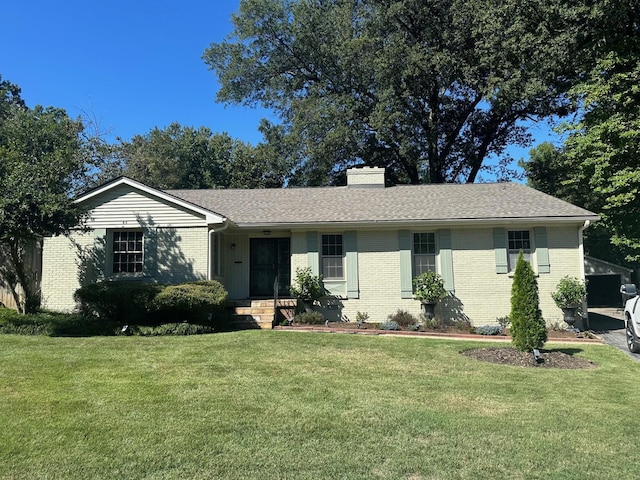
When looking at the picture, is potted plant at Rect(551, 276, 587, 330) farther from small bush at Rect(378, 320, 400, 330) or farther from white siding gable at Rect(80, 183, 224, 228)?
white siding gable at Rect(80, 183, 224, 228)

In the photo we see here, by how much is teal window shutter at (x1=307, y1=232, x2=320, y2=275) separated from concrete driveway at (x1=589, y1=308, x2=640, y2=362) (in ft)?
25.4

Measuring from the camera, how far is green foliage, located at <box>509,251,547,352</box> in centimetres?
836

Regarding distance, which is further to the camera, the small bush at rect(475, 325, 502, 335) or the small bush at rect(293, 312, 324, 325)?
the small bush at rect(293, 312, 324, 325)

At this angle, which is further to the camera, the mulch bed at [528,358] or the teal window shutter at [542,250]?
the teal window shutter at [542,250]

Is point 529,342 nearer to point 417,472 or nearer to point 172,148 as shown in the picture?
point 417,472

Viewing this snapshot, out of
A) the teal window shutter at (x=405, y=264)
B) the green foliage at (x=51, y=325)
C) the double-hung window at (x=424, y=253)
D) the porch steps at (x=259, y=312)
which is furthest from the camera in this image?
the double-hung window at (x=424, y=253)

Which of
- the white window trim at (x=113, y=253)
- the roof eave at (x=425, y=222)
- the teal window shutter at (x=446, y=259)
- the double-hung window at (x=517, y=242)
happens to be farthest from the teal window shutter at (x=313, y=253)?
the double-hung window at (x=517, y=242)

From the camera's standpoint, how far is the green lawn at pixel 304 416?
154 inches

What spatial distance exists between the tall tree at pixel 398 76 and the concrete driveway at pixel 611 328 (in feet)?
29.9

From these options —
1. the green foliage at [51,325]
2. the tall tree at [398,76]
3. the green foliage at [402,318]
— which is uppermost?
the tall tree at [398,76]

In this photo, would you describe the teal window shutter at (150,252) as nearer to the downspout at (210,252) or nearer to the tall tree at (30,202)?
the downspout at (210,252)

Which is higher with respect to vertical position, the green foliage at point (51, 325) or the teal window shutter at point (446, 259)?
the teal window shutter at point (446, 259)

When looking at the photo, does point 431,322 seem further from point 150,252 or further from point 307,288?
point 150,252

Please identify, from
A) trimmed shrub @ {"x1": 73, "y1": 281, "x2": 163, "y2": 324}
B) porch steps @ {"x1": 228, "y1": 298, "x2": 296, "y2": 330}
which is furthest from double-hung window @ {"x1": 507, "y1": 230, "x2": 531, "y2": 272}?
trimmed shrub @ {"x1": 73, "y1": 281, "x2": 163, "y2": 324}
